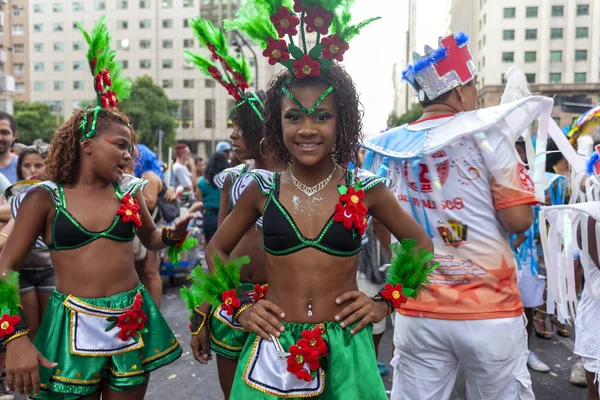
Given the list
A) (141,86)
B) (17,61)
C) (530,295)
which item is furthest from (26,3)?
(530,295)

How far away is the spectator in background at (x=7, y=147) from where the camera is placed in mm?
4928

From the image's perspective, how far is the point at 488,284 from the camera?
8.21 ft

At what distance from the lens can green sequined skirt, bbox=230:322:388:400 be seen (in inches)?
78.0

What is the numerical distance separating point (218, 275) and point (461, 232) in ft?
3.96

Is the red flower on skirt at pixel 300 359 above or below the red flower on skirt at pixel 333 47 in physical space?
below

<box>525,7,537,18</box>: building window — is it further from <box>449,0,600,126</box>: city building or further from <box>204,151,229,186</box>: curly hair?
<box>204,151,229,186</box>: curly hair

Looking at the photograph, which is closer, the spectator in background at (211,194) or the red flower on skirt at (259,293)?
the red flower on skirt at (259,293)

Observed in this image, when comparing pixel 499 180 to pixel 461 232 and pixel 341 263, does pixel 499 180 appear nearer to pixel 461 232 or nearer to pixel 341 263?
pixel 461 232

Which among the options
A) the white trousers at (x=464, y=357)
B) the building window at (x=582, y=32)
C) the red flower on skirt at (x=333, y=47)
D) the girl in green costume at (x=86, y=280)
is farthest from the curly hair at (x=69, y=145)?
the building window at (x=582, y=32)

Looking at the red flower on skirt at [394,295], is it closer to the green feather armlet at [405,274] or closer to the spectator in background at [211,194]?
the green feather armlet at [405,274]

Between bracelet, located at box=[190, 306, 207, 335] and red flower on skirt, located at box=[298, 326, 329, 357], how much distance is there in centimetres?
85

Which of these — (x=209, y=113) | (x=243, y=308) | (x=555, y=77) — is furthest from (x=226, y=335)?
(x=555, y=77)

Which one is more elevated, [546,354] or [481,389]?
[481,389]

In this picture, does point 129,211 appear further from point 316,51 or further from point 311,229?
point 316,51
